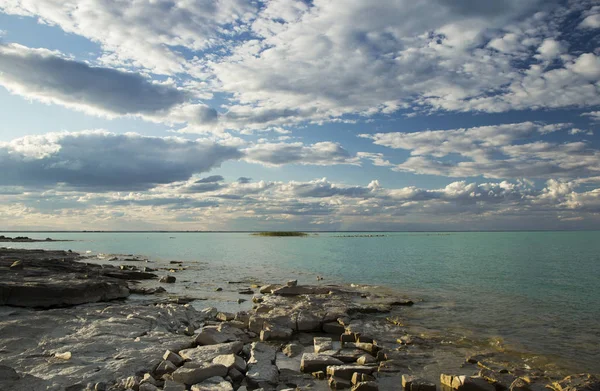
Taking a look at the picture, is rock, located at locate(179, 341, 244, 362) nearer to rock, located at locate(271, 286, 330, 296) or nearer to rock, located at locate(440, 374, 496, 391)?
rock, located at locate(440, 374, 496, 391)

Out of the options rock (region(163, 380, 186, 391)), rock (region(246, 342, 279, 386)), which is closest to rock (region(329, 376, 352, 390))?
rock (region(246, 342, 279, 386))

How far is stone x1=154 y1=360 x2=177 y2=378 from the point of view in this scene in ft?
36.7

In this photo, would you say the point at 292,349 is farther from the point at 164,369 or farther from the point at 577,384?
the point at 577,384

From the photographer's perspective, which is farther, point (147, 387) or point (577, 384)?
point (577, 384)

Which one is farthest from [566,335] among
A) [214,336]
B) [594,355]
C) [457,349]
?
[214,336]

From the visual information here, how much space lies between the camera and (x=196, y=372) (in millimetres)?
10664

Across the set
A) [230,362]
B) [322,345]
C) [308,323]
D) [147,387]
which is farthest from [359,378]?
[308,323]

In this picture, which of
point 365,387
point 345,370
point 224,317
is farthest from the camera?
point 224,317

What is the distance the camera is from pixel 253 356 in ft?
42.2

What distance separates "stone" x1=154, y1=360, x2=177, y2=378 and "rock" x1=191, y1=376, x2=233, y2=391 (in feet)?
4.80

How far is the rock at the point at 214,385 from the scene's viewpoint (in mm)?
9970

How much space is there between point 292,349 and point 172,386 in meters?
5.47

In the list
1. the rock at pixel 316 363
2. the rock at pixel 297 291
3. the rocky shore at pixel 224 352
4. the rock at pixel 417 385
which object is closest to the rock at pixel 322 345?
the rocky shore at pixel 224 352

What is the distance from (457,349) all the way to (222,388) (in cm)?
1003
